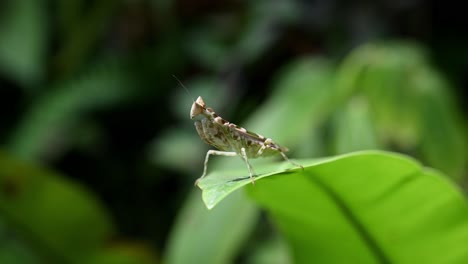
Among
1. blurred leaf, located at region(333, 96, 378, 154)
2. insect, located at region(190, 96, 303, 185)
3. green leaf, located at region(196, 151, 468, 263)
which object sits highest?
blurred leaf, located at region(333, 96, 378, 154)

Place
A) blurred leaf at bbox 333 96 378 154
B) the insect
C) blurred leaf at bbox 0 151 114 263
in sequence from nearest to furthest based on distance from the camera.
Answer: the insect → blurred leaf at bbox 333 96 378 154 → blurred leaf at bbox 0 151 114 263

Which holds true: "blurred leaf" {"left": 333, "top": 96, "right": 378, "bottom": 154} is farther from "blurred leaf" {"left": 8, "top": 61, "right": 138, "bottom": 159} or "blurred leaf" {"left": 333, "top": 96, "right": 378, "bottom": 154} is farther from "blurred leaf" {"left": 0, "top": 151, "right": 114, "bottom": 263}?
"blurred leaf" {"left": 8, "top": 61, "right": 138, "bottom": 159}

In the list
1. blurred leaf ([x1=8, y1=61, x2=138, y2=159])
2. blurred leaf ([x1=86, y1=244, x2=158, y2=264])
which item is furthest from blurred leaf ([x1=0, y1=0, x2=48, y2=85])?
blurred leaf ([x1=86, y1=244, x2=158, y2=264])

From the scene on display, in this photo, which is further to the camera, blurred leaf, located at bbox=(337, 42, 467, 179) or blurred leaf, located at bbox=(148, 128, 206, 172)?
blurred leaf, located at bbox=(148, 128, 206, 172)

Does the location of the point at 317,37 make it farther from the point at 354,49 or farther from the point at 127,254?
the point at 127,254

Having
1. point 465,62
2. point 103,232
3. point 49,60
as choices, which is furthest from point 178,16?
point 103,232

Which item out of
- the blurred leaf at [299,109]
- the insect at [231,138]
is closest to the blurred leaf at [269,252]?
the blurred leaf at [299,109]

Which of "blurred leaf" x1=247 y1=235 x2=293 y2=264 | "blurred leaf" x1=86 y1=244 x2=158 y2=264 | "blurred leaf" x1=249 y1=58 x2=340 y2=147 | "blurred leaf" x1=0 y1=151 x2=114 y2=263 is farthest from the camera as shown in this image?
"blurred leaf" x1=247 y1=235 x2=293 y2=264

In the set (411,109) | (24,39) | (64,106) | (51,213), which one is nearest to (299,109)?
(411,109)
